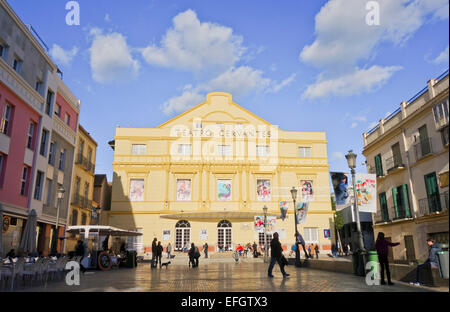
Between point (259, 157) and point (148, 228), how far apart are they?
13974 millimetres

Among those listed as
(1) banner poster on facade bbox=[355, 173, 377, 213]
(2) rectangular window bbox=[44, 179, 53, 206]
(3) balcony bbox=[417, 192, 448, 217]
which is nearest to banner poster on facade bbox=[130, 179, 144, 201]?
(2) rectangular window bbox=[44, 179, 53, 206]

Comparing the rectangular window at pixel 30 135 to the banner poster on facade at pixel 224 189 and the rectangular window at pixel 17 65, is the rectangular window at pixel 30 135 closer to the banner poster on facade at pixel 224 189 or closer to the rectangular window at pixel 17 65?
the rectangular window at pixel 17 65

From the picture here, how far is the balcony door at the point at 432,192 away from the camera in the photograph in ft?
57.9

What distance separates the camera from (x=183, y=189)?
35000 millimetres

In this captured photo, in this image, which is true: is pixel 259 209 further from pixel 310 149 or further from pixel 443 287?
pixel 443 287

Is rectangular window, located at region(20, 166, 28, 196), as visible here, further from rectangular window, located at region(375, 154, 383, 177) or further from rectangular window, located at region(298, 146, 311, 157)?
rectangular window, located at region(298, 146, 311, 157)

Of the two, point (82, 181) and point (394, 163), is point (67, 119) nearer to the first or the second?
point (82, 181)

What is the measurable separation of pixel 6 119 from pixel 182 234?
20.5 meters

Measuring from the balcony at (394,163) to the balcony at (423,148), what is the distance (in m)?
1.37

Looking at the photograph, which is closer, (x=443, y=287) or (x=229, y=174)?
(x=443, y=287)

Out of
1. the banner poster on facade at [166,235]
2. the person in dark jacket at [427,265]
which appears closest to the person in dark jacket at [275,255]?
the person in dark jacket at [427,265]

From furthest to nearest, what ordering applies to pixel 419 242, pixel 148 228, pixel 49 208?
pixel 148 228 → pixel 49 208 → pixel 419 242
